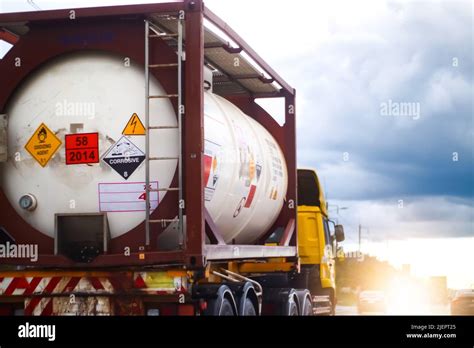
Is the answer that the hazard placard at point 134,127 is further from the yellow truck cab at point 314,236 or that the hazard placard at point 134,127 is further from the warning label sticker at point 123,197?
the yellow truck cab at point 314,236

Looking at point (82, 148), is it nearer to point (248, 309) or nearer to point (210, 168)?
point (210, 168)

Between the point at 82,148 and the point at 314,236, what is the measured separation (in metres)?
7.68

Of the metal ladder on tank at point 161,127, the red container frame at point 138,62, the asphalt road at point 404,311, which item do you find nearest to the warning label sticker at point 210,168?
the red container frame at point 138,62

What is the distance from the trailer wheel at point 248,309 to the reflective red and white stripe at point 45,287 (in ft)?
6.83

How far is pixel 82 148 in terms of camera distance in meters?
9.67

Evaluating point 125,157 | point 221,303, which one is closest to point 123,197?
point 125,157

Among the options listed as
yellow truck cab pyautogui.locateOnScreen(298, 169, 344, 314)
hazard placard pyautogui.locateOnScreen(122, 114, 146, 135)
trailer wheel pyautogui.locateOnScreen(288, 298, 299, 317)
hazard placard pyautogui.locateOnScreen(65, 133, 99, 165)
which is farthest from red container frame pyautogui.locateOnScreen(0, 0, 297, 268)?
yellow truck cab pyautogui.locateOnScreen(298, 169, 344, 314)

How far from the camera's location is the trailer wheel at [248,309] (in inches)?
429

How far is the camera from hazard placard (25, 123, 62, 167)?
9805 millimetres

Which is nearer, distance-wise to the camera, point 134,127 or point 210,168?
point 134,127

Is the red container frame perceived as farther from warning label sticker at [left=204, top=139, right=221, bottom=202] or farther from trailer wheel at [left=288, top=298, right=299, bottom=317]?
trailer wheel at [left=288, top=298, right=299, bottom=317]
